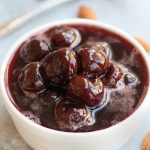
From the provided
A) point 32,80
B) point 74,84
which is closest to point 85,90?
point 74,84

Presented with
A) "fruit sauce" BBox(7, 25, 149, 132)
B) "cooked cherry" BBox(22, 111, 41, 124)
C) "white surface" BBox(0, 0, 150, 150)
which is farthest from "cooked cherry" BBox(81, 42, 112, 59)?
"white surface" BBox(0, 0, 150, 150)

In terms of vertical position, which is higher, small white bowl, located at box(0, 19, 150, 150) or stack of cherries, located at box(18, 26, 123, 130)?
stack of cherries, located at box(18, 26, 123, 130)

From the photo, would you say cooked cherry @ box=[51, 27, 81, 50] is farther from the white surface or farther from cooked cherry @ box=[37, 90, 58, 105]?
the white surface

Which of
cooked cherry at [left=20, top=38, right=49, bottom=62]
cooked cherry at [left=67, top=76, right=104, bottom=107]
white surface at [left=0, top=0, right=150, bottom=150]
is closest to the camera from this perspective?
cooked cherry at [left=67, top=76, right=104, bottom=107]

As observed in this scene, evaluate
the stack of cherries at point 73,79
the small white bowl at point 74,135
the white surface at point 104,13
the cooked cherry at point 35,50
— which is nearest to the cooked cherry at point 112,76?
the stack of cherries at point 73,79

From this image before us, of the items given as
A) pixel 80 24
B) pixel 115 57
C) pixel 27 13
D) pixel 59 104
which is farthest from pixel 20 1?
pixel 59 104

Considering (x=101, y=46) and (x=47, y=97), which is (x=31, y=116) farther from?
(x=101, y=46)

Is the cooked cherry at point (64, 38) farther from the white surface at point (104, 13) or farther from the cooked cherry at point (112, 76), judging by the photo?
the white surface at point (104, 13)
